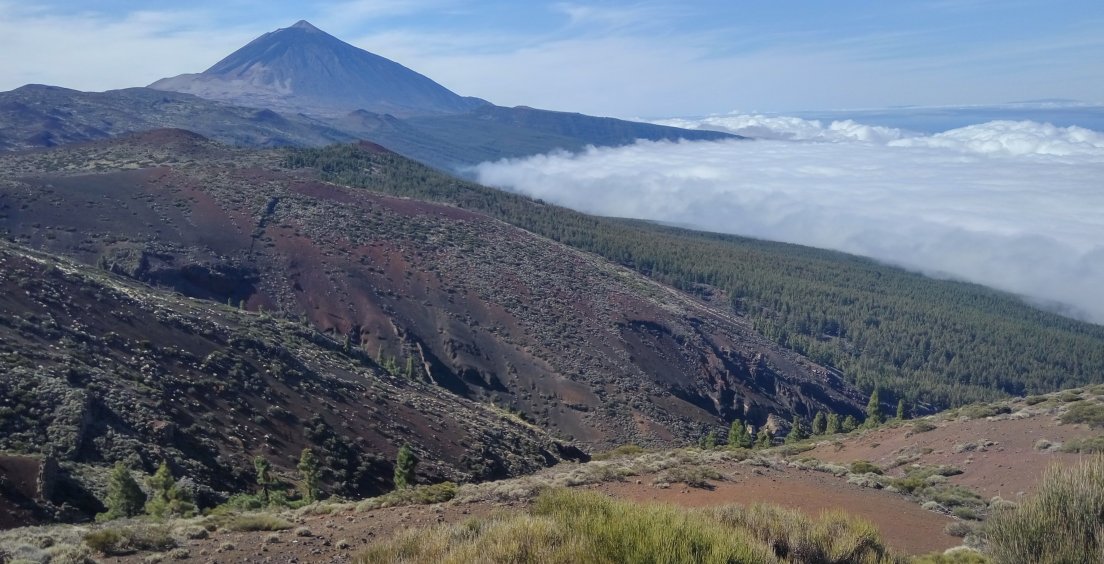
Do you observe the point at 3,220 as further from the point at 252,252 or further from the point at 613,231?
the point at 613,231

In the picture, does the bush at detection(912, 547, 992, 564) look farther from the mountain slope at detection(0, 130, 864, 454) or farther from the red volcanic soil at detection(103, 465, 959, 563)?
the mountain slope at detection(0, 130, 864, 454)

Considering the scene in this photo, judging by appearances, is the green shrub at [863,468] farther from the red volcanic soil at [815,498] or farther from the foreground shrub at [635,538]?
the foreground shrub at [635,538]

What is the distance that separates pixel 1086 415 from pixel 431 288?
4683 centimetres

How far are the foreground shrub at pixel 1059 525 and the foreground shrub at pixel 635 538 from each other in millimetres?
1220

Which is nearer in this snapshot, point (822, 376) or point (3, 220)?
point (3, 220)

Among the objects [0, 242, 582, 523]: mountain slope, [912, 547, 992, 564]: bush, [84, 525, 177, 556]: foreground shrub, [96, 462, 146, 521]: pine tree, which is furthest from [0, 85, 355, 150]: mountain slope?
[912, 547, 992, 564]: bush

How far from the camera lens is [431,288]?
194ft

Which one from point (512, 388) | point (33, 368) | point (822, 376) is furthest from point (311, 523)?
point (822, 376)

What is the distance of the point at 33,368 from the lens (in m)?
21.6

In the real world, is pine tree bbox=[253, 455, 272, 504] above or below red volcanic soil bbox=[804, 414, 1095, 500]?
below

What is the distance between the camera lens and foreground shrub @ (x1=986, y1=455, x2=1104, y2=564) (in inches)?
262

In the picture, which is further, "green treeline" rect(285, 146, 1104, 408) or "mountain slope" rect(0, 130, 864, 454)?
"green treeline" rect(285, 146, 1104, 408)

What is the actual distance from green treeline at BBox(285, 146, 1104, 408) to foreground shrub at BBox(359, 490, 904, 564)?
75.4m

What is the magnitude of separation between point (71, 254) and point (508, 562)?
2098 inches
